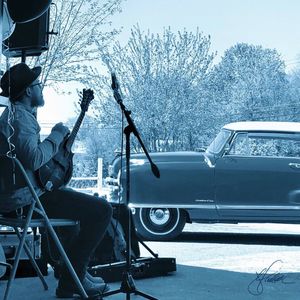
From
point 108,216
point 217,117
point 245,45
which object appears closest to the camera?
point 108,216

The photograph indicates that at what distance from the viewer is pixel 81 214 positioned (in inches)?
162

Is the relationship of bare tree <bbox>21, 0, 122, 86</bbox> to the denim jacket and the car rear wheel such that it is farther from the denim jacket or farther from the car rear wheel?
the denim jacket

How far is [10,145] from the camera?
3729mm

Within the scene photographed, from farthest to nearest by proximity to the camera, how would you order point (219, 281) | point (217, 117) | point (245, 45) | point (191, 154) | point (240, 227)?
point (245, 45), point (217, 117), point (240, 227), point (191, 154), point (219, 281)

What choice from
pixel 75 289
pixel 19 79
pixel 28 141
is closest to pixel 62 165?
pixel 28 141

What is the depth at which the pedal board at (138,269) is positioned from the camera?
505 centimetres

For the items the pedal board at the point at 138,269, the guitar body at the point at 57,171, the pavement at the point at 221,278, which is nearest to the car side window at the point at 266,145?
the pavement at the point at 221,278

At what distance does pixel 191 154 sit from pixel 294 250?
1.87 m

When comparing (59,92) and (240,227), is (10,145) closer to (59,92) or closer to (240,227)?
(240,227)

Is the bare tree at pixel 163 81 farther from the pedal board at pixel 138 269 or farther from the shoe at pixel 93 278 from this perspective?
the shoe at pixel 93 278

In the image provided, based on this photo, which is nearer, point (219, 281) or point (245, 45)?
point (219, 281)

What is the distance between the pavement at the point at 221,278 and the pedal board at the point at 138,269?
0.06 meters

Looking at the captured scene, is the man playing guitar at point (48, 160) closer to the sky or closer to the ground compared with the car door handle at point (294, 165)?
closer to the sky

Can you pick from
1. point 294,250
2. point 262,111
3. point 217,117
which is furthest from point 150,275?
point 262,111
